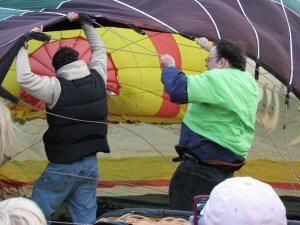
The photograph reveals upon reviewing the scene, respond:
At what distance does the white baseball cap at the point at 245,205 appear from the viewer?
134 cm

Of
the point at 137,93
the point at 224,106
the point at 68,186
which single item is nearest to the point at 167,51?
the point at 137,93

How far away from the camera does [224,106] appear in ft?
7.72

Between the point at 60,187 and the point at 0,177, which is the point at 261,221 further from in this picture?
the point at 0,177

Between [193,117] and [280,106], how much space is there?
6.33ft

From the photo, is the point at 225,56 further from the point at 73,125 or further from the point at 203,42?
the point at 73,125

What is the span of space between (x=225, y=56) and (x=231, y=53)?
3 cm

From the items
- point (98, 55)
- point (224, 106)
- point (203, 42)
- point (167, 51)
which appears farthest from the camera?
point (167, 51)

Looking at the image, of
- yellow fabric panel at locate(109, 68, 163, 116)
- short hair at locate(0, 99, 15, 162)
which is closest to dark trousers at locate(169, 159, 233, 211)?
short hair at locate(0, 99, 15, 162)

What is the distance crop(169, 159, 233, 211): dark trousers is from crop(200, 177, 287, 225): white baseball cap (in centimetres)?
101

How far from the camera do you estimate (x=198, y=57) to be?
4199mm

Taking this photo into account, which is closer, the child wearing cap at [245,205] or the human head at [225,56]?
the child wearing cap at [245,205]

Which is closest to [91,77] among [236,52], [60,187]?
[60,187]

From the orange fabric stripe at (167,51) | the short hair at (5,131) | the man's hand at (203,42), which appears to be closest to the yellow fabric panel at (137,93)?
the orange fabric stripe at (167,51)

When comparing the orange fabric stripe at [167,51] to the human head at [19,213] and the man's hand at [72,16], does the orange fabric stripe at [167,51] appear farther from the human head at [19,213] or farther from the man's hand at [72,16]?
the human head at [19,213]
